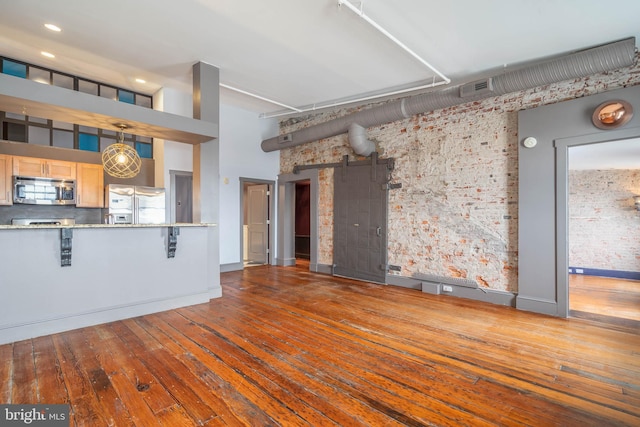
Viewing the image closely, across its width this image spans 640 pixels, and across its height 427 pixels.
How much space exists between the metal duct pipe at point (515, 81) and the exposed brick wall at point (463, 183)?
0.80 ft

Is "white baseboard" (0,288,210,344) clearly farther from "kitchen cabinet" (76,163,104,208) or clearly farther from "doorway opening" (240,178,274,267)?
"doorway opening" (240,178,274,267)

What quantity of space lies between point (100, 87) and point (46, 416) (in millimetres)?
5719

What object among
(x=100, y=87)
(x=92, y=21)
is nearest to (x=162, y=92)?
(x=100, y=87)

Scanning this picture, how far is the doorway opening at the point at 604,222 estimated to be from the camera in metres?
6.15

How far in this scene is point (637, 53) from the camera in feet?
12.0

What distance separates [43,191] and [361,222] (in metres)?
5.73

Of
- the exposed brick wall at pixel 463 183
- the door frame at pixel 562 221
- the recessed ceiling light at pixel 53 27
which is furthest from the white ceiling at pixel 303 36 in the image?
the door frame at pixel 562 221

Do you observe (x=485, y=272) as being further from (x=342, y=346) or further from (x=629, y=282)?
(x=629, y=282)

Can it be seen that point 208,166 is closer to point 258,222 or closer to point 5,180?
point 5,180

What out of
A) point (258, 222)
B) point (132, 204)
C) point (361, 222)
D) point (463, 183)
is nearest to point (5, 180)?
point (132, 204)

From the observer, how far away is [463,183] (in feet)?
16.2

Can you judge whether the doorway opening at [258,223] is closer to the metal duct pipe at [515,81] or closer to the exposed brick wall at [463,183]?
the metal duct pipe at [515,81]

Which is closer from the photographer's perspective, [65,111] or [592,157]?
[65,111]

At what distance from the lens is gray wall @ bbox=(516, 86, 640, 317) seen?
12.8ft
